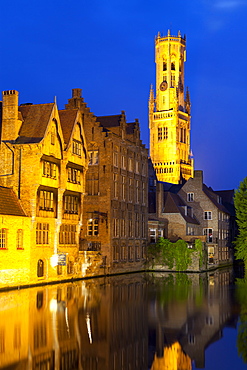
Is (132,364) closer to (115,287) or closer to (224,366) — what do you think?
(224,366)

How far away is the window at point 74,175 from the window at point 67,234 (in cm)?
463

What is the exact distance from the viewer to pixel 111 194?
222ft

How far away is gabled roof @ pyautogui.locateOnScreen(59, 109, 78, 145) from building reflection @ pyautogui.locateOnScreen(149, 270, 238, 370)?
19000mm

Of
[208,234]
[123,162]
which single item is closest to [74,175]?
[123,162]

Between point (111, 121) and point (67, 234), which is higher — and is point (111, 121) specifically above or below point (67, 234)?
above

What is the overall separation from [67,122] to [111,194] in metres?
12.4

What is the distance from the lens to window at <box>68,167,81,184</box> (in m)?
57.5

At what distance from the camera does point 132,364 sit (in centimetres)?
2027

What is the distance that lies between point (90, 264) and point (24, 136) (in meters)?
16.8

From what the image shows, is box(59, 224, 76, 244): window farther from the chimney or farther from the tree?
the tree

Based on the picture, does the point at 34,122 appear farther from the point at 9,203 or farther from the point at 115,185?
the point at 115,185

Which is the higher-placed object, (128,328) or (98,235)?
(98,235)

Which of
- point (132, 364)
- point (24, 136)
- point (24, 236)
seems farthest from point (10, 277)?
point (132, 364)

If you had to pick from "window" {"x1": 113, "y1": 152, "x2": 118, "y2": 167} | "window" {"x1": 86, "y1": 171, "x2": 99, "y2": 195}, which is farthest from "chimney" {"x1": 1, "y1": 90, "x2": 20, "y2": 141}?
"window" {"x1": 113, "y1": 152, "x2": 118, "y2": 167}
